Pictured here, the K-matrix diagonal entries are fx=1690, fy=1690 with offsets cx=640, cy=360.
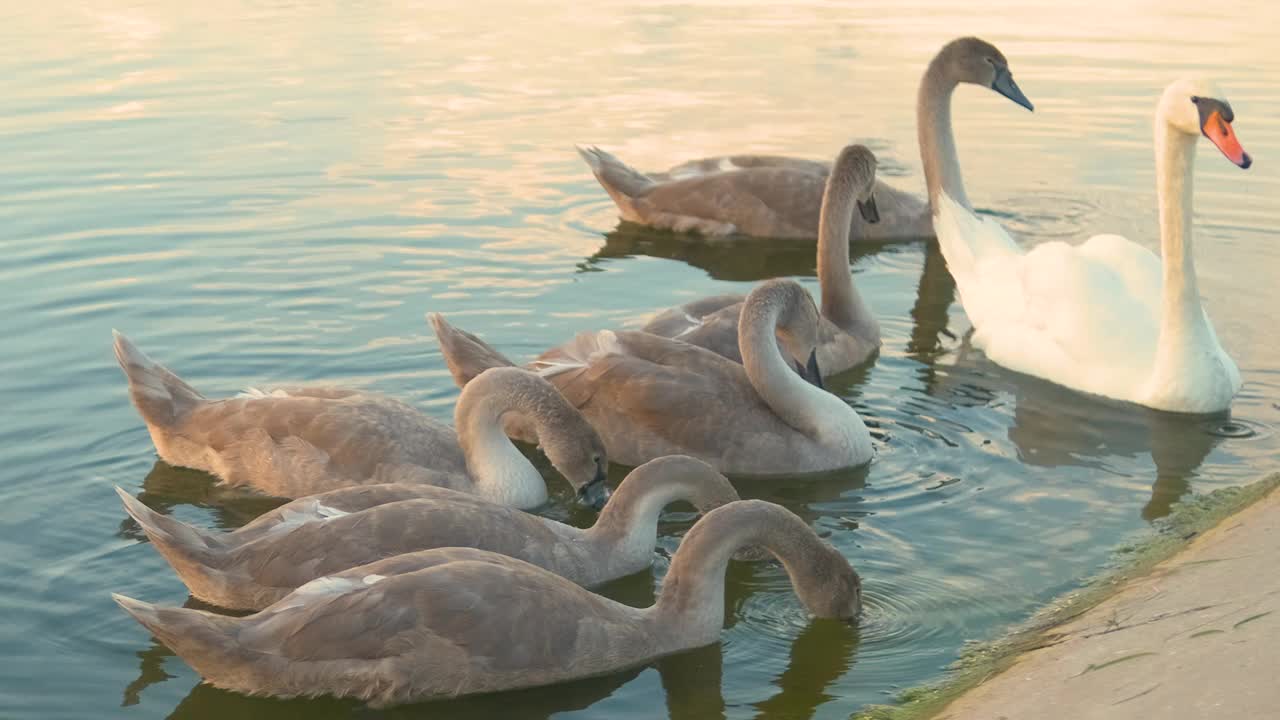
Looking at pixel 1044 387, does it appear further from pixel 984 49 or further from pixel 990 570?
pixel 984 49

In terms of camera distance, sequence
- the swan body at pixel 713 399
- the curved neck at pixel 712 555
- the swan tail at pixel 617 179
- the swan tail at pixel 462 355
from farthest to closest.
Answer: the swan tail at pixel 617 179 < the swan tail at pixel 462 355 < the swan body at pixel 713 399 < the curved neck at pixel 712 555

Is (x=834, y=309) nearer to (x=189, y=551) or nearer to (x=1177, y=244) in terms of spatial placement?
(x=1177, y=244)

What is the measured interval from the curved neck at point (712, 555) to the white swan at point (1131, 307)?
3815 millimetres

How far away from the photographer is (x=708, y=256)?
1393 centimetres

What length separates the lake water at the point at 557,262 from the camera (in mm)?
7023

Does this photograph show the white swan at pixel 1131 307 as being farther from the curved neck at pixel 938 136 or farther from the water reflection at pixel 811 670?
the water reflection at pixel 811 670

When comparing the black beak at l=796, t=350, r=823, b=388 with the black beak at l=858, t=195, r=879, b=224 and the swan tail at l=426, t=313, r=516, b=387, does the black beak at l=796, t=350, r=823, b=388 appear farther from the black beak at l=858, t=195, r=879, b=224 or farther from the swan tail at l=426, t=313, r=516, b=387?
the black beak at l=858, t=195, r=879, b=224

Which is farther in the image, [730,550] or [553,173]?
[553,173]

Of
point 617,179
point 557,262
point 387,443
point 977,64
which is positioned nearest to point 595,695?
point 387,443

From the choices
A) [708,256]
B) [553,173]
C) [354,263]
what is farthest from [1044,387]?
[553,173]

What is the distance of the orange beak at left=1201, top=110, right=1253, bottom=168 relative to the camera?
934cm

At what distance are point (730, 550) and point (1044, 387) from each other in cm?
425

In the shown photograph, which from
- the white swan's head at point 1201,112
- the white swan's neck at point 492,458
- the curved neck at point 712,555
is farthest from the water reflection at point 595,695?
the white swan's head at point 1201,112

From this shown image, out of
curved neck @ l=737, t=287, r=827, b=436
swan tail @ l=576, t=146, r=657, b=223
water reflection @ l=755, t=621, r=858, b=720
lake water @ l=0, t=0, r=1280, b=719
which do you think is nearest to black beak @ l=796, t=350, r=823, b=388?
curved neck @ l=737, t=287, r=827, b=436
